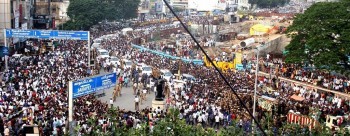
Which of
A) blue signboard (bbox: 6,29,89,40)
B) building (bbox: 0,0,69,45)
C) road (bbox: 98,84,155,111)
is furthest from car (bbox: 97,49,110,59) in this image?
road (bbox: 98,84,155,111)

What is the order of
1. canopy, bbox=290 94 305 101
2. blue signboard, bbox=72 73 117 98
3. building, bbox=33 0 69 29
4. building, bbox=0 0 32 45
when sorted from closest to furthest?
blue signboard, bbox=72 73 117 98
canopy, bbox=290 94 305 101
building, bbox=0 0 32 45
building, bbox=33 0 69 29

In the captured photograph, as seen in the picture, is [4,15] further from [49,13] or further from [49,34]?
[49,13]

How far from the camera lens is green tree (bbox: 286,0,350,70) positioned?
78.5ft

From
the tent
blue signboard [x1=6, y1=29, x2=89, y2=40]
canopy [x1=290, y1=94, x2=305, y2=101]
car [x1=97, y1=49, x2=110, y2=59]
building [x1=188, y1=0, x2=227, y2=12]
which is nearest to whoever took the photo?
canopy [x1=290, y1=94, x2=305, y2=101]

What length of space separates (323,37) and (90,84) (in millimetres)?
13880

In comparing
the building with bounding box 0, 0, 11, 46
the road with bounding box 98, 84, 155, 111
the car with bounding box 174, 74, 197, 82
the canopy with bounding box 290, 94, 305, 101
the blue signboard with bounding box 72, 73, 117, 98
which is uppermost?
the building with bounding box 0, 0, 11, 46

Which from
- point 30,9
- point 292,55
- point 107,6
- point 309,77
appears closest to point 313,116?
point 292,55

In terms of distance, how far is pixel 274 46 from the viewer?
4488 cm

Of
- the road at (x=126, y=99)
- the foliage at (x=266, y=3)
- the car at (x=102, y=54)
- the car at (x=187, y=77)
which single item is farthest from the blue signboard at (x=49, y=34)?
the foliage at (x=266, y=3)

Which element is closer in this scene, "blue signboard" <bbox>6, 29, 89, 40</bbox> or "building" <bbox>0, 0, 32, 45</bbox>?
"blue signboard" <bbox>6, 29, 89, 40</bbox>

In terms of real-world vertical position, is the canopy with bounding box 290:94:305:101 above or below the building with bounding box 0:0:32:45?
below

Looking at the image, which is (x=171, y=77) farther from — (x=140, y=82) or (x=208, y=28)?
(x=208, y=28)

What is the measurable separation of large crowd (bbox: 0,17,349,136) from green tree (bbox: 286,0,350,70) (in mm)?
1858

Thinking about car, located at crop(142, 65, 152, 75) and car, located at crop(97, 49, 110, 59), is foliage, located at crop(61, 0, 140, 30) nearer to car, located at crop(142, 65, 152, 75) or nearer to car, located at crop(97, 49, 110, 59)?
car, located at crop(97, 49, 110, 59)
